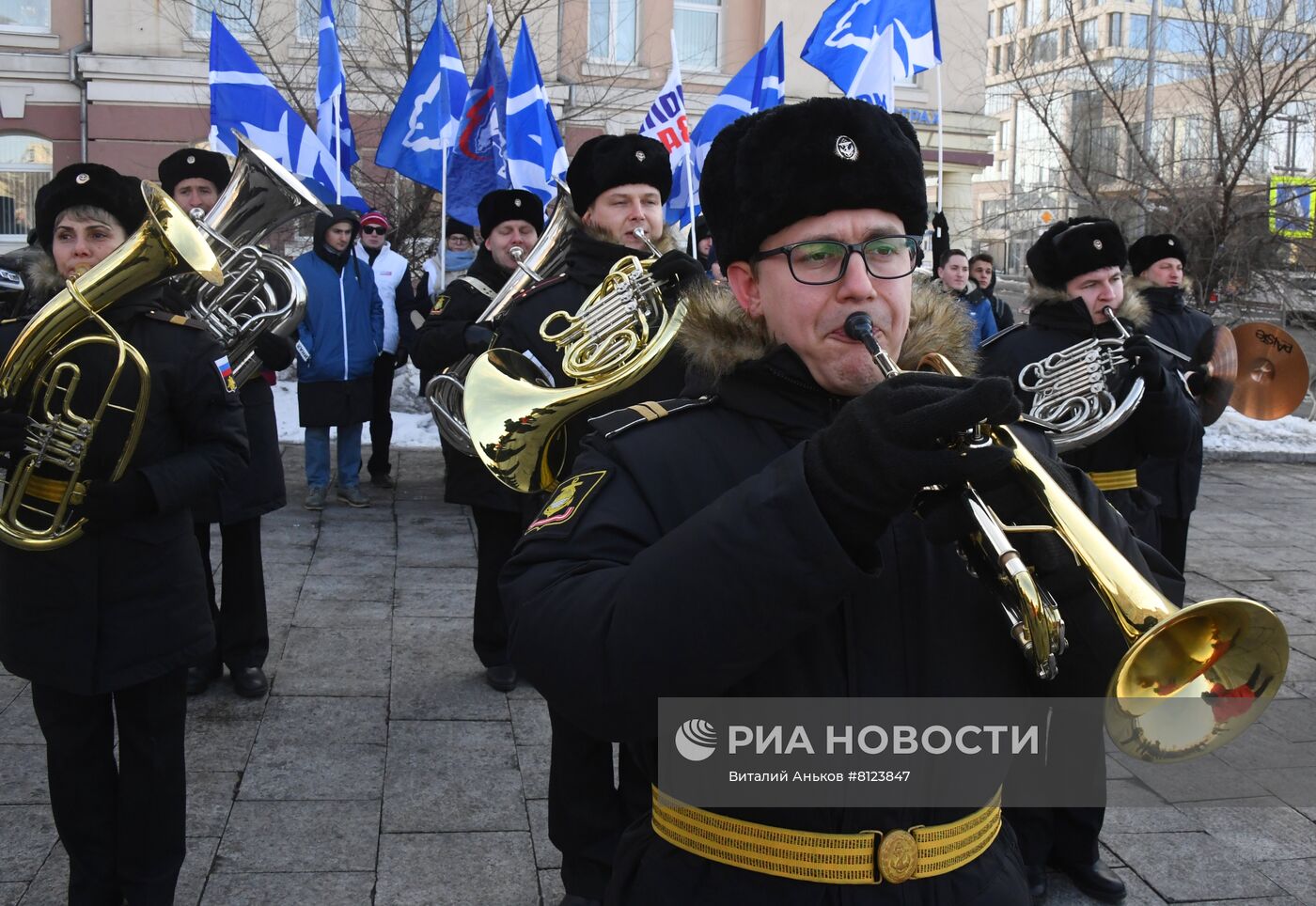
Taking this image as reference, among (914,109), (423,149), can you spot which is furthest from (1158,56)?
(423,149)

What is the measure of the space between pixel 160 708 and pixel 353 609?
2.98 metres

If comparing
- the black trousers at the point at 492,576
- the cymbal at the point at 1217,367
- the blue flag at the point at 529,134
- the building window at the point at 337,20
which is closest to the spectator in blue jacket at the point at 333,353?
the blue flag at the point at 529,134

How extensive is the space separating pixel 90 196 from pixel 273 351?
165 cm

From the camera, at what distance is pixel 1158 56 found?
19.3 meters

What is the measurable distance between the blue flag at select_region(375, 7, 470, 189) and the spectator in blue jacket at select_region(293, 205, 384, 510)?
2.56 ft

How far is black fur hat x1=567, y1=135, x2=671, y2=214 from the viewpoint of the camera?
4457 millimetres

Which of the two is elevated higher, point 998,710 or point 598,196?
point 598,196

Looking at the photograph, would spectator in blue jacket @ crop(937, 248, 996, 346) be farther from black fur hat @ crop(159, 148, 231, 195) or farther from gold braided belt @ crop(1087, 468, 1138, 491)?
black fur hat @ crop(159, 148, 231, 195)

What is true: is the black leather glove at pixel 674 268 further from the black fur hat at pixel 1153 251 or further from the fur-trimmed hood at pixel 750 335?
the black fur hat at pixel 1153 251

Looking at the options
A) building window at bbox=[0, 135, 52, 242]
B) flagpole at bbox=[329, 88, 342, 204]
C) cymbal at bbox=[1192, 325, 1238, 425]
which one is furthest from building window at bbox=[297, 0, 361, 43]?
cymbal at bbox=[1192, 325, 1238, 425]

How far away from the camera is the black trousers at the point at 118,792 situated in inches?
136

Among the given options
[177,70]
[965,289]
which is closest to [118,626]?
[965,289]

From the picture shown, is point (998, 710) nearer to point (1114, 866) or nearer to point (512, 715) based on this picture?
point (1114, 866)

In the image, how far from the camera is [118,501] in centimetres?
340
